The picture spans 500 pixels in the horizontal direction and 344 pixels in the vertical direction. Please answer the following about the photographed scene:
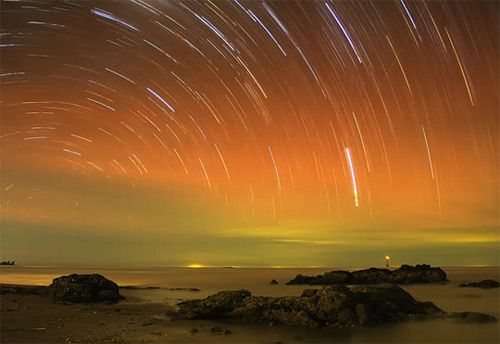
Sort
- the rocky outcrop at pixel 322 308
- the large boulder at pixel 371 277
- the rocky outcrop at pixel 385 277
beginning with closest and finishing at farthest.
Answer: the rocky outcrop at pixel 322 308
the large boulder at pixel 371 277
the rocky outcrop at pixel 385 277

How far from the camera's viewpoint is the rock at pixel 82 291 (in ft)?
66.2

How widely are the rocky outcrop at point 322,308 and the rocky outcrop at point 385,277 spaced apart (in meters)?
19.1

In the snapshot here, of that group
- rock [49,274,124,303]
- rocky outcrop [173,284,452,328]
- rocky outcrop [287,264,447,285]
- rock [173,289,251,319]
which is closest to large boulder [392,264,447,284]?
rocky outcrop [287,264,447,285]

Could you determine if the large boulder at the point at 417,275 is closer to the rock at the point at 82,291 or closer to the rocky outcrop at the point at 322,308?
the rocky outcrop at the point at 322,308

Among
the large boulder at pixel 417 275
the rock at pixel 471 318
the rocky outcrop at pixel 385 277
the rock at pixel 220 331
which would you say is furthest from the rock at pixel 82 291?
the large boulder at pixel 417 275

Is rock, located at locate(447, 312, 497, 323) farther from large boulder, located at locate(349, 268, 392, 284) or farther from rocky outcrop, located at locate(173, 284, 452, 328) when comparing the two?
large boulder, located at locate(349, 268, 392, 284)

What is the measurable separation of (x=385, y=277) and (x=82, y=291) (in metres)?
26.3

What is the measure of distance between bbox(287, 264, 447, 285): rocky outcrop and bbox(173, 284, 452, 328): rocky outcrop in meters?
19.1

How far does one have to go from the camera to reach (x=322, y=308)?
14.9m

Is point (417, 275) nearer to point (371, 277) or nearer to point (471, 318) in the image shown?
point (371, 277)

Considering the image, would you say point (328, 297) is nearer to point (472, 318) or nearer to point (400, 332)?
point (400, 332)

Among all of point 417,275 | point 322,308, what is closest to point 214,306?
point 322,308

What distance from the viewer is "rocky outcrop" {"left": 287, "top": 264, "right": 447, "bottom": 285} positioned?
36.5m

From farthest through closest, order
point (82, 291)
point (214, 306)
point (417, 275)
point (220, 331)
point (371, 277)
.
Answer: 1. point (417, 275)
2. point (371, 277)
3. point (82, 291)
4. point (214, 306)
5. point (220, 331)
